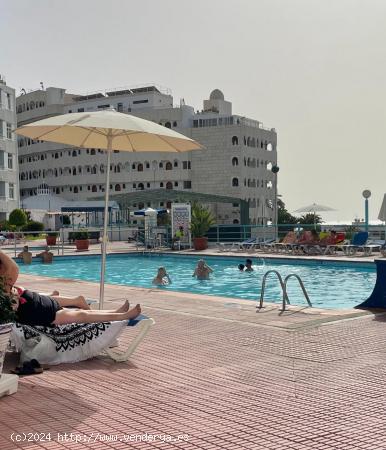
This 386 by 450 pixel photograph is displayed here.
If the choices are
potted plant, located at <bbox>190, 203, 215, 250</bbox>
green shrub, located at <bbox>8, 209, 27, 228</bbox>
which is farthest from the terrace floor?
green shrub, located at <bbox>8, 209, 27, 228</bbox>

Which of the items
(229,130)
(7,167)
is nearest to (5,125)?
(7,167)

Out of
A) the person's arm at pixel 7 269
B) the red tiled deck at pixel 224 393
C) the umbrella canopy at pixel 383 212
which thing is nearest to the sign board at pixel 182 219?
the umbrella canopy at pixel 383 212

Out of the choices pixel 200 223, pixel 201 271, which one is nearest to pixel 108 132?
pixel 201 271

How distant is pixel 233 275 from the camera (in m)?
19.8

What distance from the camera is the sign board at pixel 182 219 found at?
2912cm

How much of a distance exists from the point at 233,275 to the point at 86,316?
1386cm

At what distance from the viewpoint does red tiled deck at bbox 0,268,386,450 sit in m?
3.99

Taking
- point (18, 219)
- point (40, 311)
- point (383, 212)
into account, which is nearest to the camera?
point (40, 311)

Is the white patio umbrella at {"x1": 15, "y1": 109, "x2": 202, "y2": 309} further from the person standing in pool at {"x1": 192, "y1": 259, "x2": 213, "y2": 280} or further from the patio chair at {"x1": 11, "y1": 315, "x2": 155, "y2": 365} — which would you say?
the person standing in pool at {"x1": 192, "y1": 259, "x2": 213, "y2": 280}

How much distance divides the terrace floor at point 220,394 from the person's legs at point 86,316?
1.43 feet

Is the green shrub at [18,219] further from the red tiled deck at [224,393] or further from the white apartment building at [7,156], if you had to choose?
the red tiled deck at [224,393]

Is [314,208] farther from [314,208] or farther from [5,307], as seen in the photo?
[5,307]

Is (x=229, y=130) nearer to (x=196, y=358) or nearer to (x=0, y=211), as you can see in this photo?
(x=0, y=211)

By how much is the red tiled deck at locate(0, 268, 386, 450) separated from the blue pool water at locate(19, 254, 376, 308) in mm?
7323
